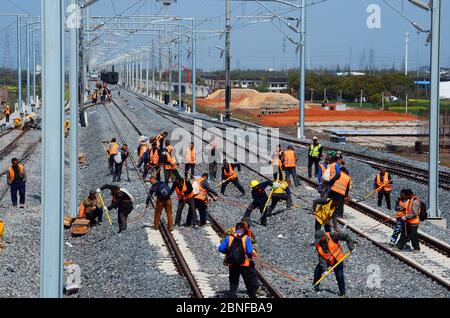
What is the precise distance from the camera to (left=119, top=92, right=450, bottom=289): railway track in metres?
15.2

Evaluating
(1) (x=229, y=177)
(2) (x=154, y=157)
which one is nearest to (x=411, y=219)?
(1) (x=229, y=177)

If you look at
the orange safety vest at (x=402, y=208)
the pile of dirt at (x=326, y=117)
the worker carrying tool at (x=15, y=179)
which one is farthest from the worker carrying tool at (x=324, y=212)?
the pile of dirt at (x=326, y=117)

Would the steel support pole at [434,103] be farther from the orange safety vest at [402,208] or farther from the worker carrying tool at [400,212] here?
the orange safety vest at [402,208]

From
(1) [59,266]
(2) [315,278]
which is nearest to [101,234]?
(2) [315,278]

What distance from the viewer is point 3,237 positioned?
17875 millimetres

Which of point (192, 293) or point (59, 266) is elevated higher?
point (59, 266)

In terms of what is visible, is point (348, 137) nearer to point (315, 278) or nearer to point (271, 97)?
point (315, 278)

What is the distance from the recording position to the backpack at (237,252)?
11898mm

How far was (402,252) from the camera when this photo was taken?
54.7ft

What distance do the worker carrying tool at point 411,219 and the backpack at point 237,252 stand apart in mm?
5371

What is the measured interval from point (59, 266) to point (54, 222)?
500 millimetres

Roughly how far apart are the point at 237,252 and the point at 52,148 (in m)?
3.55

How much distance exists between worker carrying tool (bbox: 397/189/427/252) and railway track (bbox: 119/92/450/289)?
247 mm

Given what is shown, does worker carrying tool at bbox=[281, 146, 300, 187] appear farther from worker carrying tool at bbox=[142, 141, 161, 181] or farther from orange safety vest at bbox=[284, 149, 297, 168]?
worker carrying tool at bbox=[142, 141, 161, 181]
